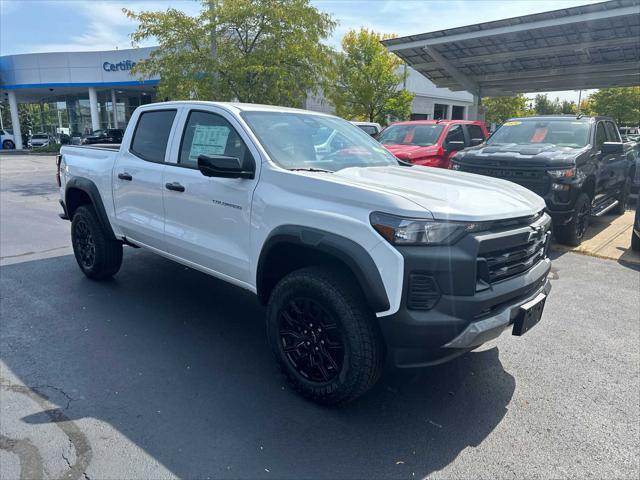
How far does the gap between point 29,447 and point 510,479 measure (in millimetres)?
2634

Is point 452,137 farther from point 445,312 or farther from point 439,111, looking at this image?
point 439,111

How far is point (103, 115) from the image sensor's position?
130 ft

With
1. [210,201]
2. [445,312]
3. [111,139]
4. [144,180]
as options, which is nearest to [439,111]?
[111,139]

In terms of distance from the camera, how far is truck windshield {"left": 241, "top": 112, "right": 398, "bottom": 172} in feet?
11.5

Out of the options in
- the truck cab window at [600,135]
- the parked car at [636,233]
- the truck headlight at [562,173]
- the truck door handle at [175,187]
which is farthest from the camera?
the truck cab window at [600,135]

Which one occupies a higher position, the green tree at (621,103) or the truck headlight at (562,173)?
the green tree at (621,103)

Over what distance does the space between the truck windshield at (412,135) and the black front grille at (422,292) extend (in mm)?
8476

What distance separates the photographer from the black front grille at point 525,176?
21.7ft

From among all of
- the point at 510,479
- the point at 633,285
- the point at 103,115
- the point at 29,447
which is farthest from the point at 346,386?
the point at 103,115

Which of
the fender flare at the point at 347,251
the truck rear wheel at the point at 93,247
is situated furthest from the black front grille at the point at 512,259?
the truck rear wheel at the point at 93,247

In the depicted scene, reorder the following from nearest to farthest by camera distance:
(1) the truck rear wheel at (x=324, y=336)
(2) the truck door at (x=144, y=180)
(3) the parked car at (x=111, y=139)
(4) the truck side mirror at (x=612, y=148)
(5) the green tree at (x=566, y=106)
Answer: (1) the truck rear wheel at (x=324, y=336), (2) the truck door at (x=144, y=180), (4) the truck side mirror at (x=612, y=148), (3) the parked car at (x=111, y=139), (5) the green tree at (x=566, y=106)

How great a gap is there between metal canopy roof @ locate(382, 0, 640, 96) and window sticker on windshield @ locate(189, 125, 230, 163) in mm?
11569

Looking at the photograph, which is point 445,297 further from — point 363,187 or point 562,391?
point 562,391

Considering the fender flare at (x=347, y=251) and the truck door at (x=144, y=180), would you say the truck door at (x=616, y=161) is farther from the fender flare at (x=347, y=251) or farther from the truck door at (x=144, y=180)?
the truck door at (x=144, y=180)
